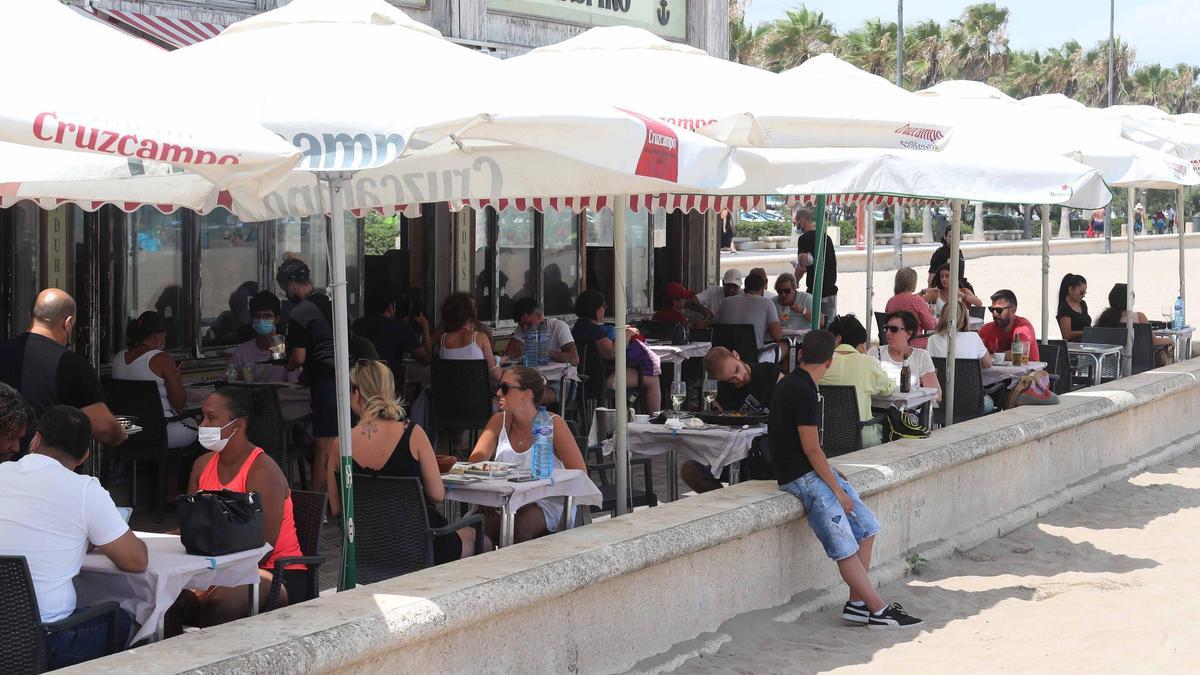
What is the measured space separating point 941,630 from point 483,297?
7575 mm

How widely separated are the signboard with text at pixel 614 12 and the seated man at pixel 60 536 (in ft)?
27.4

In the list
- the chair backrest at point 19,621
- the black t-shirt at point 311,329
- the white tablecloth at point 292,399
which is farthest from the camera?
the white tablecloth at point 292,399

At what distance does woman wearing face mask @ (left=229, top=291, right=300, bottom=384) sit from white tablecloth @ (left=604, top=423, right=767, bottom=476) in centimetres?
280

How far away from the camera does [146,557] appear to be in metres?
4.94

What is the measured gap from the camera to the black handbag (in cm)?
513

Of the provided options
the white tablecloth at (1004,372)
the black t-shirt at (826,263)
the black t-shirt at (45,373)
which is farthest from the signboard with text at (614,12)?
the black t-shirt at (45,373)

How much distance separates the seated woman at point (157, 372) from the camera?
8672mm

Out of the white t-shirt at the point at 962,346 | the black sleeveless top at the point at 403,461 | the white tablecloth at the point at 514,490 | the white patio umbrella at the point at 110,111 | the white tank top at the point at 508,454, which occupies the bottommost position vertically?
the white tablecloth at the point at 514,490

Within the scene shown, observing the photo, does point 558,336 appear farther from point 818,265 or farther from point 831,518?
point 831,518

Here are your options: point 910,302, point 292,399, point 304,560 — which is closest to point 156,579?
point 304,560

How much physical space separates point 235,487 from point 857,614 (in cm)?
327

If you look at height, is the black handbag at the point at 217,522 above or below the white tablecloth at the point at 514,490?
above

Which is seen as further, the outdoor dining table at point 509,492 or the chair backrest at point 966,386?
the chair backrest at point 966,386

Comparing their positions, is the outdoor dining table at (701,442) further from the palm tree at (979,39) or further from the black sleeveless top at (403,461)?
the palm tree at (979,39)
